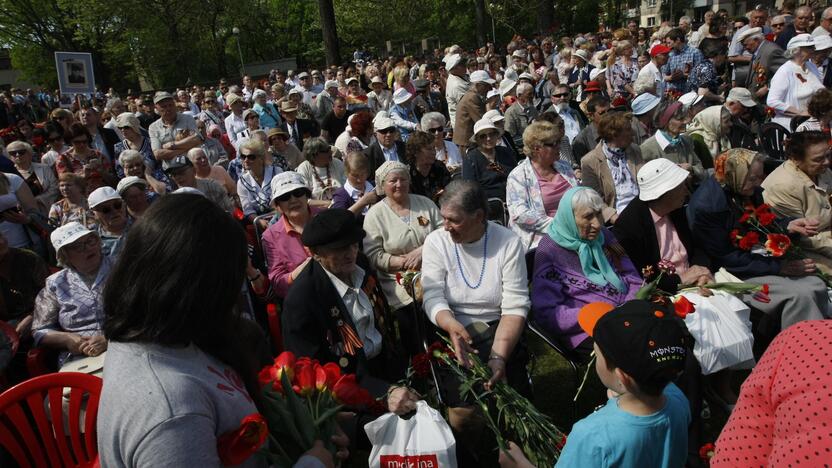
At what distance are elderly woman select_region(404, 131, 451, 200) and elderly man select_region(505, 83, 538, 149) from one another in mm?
2330

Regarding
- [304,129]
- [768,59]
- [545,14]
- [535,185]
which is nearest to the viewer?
[535,185]

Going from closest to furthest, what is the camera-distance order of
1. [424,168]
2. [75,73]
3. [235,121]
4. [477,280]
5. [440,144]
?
1. [477,280]
2. [424,168]
3. [440,144]
4. [75,73]
5. [235,121]

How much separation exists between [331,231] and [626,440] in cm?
178

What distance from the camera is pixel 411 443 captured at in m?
2.41

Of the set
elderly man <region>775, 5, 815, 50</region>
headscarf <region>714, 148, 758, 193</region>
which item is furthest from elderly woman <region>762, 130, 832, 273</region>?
elderly man <region>775, 5, 815, 50</region>

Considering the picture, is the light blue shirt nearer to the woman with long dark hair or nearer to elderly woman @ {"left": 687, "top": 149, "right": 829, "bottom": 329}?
the woman with long dark hair

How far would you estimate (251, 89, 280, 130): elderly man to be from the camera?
964cm

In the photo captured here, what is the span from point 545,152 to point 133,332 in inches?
166

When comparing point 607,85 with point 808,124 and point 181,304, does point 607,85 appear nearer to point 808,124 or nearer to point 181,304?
point 808,124

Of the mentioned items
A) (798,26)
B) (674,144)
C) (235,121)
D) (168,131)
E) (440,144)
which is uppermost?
(798,26)

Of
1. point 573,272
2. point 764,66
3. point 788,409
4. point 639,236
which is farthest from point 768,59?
point 788,409

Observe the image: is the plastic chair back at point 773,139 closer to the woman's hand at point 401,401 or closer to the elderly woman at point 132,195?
the woman's hand at point 401,401

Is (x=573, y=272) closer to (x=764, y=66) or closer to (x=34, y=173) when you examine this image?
(x=34, y=173)

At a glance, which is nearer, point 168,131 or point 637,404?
point 637,404
